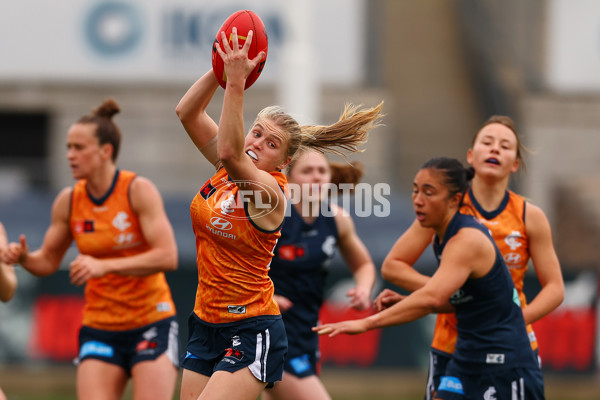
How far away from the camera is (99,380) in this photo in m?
5.50

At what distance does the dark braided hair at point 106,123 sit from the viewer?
5852 mm

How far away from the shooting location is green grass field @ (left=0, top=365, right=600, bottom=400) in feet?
32.1

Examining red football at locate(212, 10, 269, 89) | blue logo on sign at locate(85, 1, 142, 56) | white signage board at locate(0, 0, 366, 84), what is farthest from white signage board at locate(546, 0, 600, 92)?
red football at locate(212, 10, 269, 89)

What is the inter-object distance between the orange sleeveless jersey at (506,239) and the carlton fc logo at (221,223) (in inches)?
62.4

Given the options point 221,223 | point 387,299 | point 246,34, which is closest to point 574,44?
point 387,299

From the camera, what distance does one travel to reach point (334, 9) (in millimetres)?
14945

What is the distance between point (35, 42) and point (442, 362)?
11483mm

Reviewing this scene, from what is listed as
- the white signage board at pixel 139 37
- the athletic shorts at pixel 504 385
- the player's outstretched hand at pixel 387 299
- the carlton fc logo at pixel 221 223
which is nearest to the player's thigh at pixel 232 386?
the carlton fc logo at pixel 221 223

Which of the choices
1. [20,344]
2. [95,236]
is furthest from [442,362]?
[20,344]

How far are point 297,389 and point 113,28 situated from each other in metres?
10.4

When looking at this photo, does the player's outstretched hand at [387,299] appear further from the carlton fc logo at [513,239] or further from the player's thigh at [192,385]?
the player's thigh at [192,385]

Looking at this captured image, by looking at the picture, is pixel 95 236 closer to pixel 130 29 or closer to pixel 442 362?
pixel 442 362

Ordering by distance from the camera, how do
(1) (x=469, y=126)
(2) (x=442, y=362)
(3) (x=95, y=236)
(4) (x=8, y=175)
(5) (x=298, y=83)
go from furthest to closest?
(1) (x=469, y=126)
(4) (x=8, y=175)
(5) (x=298, y=83)
(3) (x=95, y=236)
(2) (x=442, y=362)

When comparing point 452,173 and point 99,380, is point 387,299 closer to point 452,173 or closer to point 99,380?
point 452,173
